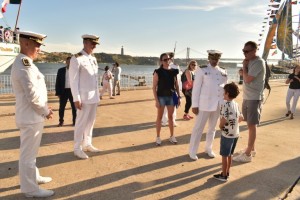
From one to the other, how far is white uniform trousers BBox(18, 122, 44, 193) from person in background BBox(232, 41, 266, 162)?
3.62 m

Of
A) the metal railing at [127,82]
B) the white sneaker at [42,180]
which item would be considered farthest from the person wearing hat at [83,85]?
the metal railing at [127,82]

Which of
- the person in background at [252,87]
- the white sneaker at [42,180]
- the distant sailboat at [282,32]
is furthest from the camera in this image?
the distant sailboat at [282,32]

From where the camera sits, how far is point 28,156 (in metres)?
3.57

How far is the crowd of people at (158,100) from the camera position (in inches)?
137

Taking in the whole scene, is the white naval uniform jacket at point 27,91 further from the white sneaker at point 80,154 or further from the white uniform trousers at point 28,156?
the white sneaker at point 80,154

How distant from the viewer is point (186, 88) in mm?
8859

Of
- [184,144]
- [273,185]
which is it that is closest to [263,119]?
[184,144]

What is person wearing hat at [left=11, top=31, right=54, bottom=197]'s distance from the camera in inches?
132

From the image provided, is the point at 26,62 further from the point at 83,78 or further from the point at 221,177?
the point at 221,177

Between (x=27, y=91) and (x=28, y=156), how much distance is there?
870mm

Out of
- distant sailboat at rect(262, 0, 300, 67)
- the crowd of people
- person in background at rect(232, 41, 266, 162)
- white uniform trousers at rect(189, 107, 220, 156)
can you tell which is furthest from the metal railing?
distant sailboat at rect(262, 0, 300, 67)

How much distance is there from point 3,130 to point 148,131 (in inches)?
148

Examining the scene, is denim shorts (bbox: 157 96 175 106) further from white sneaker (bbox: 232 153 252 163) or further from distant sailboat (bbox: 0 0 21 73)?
distant sailboat (bbox: 0 0 21 73)

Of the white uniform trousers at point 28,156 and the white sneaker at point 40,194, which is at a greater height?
the white uniform trousers at point 28,156
